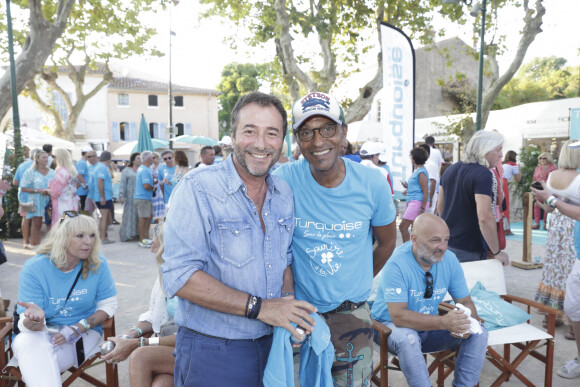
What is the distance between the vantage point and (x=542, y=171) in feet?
31.2

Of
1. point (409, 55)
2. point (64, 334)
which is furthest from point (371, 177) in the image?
point (409, 55)

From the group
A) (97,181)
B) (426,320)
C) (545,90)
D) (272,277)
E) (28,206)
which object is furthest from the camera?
(545,90)

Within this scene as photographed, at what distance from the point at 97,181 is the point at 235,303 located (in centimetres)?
815

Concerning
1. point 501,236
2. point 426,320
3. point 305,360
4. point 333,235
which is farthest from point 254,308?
point 501,236

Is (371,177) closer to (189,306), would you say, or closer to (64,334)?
(189,306)

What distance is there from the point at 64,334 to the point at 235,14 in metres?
10.5

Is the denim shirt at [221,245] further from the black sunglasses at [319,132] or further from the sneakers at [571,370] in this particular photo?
the sneakers at [571,370]

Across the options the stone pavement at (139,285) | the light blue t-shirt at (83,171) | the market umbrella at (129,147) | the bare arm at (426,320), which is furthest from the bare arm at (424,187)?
the market umbrella at (129,147)

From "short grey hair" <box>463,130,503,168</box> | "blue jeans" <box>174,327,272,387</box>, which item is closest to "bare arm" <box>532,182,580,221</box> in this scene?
"short grey hair" <box>463,130,503,168</box>

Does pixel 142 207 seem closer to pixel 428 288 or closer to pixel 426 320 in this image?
pixel 428 288

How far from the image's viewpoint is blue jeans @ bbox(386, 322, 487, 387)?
2.67 m

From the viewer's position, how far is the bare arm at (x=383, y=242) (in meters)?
2.12

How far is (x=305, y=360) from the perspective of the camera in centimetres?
169

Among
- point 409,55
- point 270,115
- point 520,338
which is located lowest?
point 520,338
